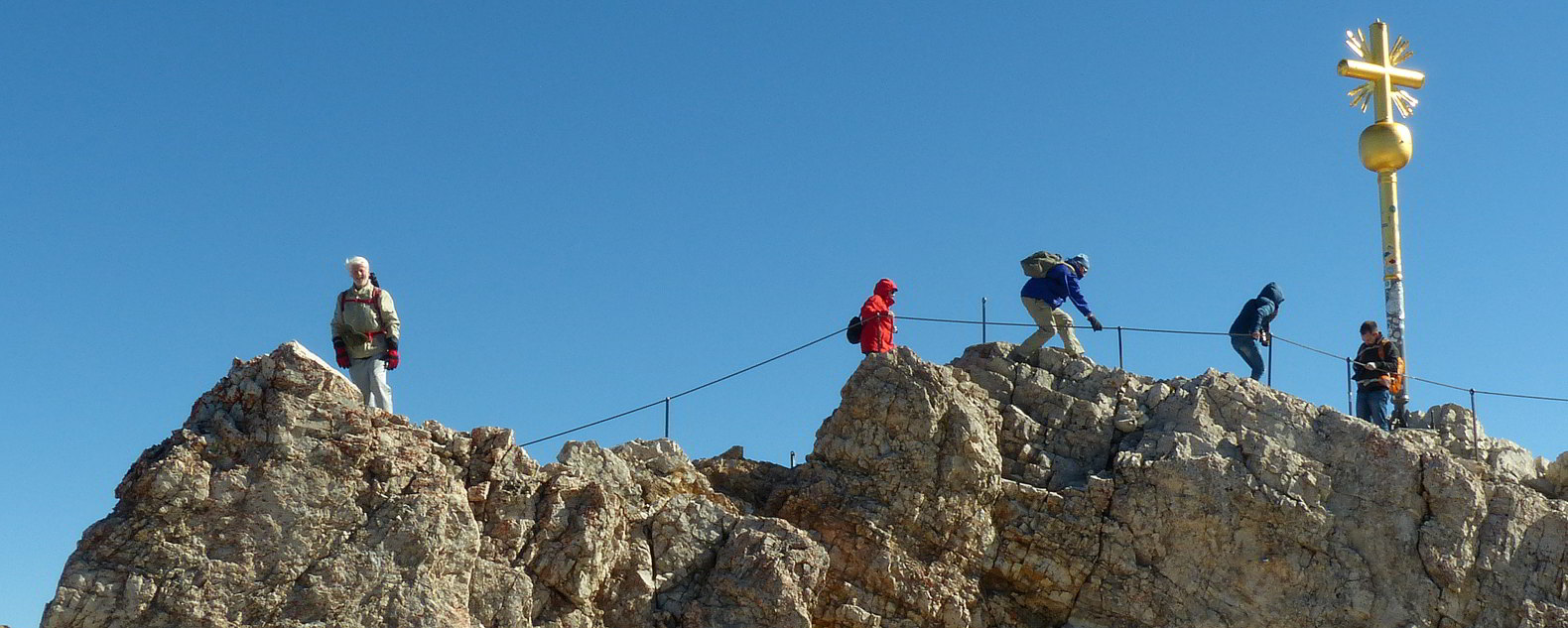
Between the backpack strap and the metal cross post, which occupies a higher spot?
the metal cross post

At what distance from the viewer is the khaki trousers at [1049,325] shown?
21.2 meters

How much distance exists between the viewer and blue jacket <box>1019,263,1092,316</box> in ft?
69.8

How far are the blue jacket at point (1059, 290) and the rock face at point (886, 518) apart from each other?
72 centimetres

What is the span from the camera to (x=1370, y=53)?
2761 centimetres

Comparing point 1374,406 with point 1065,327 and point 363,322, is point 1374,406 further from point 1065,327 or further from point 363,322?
point 363,322

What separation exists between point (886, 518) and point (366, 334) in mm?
5636

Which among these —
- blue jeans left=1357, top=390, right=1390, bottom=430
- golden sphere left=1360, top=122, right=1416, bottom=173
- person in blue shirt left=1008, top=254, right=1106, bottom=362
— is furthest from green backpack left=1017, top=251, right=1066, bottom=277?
Answer: golden sphere left=1360, top=122, right=1416, bottom=173

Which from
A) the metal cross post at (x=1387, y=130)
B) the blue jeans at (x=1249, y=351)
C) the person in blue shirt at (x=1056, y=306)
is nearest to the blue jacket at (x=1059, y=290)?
the person in blue shirt at (x=1056, y=306)

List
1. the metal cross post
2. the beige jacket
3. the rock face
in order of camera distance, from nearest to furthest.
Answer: the rock face, the beige jacket, the metal cross post

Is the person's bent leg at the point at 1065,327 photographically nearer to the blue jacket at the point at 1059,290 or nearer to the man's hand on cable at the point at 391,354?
the blue jacket at the point at 1059,290

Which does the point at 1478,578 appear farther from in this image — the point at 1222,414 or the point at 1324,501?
the point at 1222,414

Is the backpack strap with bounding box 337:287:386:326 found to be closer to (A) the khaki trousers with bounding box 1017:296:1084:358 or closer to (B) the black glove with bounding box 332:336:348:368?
(B) the black glove with bounding box 332:336:348:368

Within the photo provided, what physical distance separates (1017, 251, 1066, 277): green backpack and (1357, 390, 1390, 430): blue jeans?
158 inches

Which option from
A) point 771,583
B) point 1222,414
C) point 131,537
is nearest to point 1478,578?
point 1222,414
